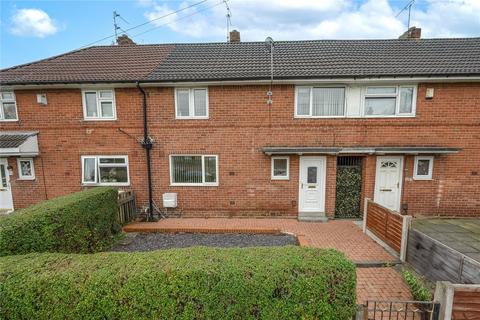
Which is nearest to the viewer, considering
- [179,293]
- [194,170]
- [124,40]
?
[179,293]

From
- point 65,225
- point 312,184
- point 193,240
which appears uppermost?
point 312,184

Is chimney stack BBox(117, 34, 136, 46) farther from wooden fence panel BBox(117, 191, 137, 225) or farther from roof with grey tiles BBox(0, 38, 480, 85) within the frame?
wooden fence panel BBox(117, 191, 137, 225)

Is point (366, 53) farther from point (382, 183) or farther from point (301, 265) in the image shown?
point (301, 265)

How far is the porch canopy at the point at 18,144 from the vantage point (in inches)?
282

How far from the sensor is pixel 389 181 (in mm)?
7520

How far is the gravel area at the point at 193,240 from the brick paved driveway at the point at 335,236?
0.77ft

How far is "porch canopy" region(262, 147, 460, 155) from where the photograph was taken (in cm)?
694

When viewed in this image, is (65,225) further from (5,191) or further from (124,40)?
(124,40)

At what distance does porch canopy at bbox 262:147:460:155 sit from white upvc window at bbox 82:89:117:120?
217 inches

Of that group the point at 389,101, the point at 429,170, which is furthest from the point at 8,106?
the point at 429,170

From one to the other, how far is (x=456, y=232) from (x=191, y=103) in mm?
8495

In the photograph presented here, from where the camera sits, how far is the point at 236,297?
259cm

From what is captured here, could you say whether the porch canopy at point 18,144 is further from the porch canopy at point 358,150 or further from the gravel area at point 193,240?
the porch canopy at point 358,150

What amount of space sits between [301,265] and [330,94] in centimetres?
621
